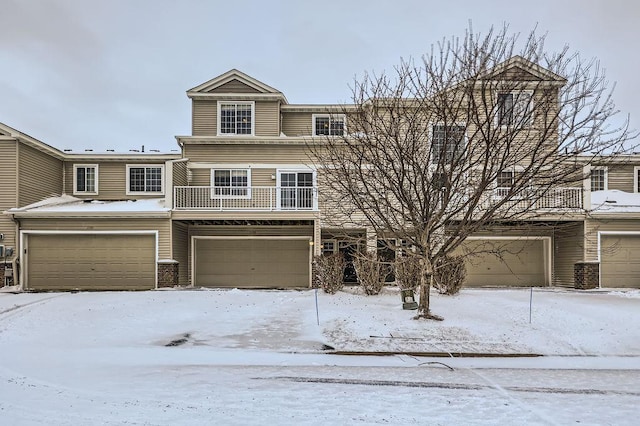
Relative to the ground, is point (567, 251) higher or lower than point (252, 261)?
higher

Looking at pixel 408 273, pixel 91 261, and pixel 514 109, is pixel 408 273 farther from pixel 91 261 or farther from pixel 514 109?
pixel 91 261

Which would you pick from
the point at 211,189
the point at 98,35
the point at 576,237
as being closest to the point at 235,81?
the point at 211,189

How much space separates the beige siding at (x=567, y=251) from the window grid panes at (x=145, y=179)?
62.1 feet

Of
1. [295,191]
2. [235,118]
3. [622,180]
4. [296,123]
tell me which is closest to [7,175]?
[235,118]

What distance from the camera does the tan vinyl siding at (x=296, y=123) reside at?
24.8 metres

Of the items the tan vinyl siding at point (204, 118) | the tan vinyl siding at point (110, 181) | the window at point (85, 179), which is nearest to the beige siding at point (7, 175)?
the tan vinyl siding at point (110, 181)

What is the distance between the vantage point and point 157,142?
83500 mm

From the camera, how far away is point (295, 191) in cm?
2195

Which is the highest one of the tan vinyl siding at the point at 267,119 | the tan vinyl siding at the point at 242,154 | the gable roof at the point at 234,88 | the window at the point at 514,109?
the gable roof at the point at 234,88

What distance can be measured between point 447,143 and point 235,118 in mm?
14240

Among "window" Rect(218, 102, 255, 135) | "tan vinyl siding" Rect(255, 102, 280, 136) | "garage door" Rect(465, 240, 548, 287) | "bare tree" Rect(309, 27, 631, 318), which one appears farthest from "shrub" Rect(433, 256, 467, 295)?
"window" Rect(218, 102, 255, 135)

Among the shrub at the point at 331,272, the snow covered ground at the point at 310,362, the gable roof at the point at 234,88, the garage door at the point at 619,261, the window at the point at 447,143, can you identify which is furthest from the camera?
the gable roof at the point at 234,88

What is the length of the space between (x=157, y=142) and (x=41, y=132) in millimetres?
34505

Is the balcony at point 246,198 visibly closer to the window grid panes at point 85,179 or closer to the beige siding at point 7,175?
the window grid panes at point 85,179
